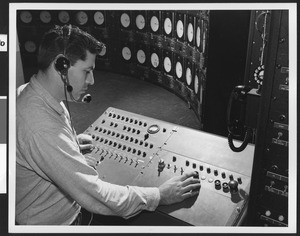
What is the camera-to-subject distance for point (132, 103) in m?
3.94

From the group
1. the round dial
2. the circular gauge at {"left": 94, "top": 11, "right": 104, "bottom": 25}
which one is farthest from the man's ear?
the circular gauge at {"left": 94, "top": 11, "right": 104, "bottom": 25}

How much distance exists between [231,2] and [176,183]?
76cm

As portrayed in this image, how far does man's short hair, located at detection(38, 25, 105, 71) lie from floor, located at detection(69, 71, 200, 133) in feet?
6.38

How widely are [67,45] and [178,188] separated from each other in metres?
0.75

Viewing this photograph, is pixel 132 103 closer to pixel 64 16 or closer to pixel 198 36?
pixel 198 36

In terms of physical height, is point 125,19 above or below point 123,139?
above

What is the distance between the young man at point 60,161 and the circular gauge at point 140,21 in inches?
109

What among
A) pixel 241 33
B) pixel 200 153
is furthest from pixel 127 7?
pixel 241 33

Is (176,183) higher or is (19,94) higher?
(19,94)

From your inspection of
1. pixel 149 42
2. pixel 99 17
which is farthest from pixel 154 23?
pixel 99 17

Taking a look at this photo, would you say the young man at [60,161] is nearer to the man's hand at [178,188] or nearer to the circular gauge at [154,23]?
the man's hand at [178,188]

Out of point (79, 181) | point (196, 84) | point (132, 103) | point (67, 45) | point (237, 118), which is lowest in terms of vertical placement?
point (132, 103)

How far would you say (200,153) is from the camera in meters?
1.65

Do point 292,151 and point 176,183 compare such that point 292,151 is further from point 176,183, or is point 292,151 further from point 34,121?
point 34,121
